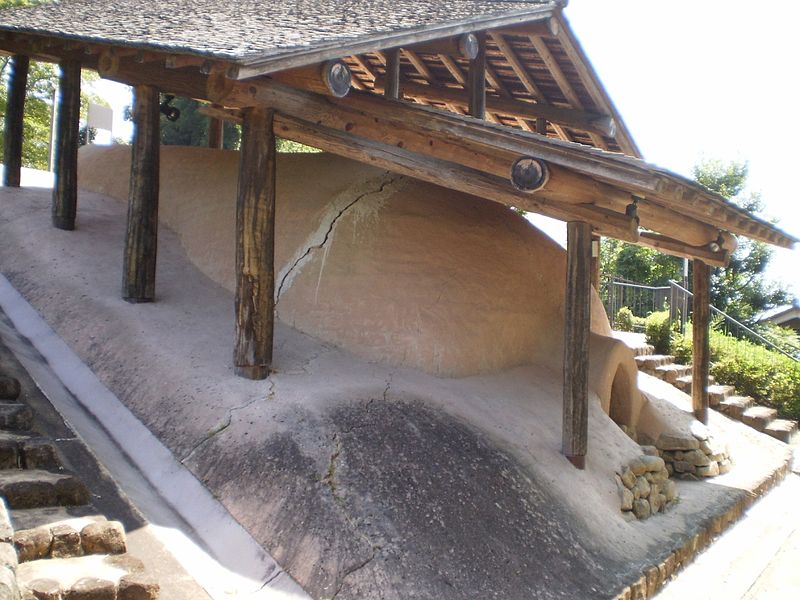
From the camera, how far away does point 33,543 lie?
3.76m

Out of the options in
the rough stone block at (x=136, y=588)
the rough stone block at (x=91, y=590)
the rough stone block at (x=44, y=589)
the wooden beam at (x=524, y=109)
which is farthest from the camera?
the wooden beam at (x=524, y=109)

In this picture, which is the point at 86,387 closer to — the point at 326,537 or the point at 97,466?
the point at 97,466

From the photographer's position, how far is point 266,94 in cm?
621

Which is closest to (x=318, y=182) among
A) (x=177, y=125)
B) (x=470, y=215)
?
(x=470, y=215)

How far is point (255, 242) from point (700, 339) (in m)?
6.54

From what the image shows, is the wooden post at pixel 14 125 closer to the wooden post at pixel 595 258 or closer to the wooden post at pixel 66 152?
the wooden post at pixel 66 152


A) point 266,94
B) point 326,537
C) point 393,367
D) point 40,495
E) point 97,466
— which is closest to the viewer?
point 40,495

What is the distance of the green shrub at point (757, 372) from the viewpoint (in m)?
12.5

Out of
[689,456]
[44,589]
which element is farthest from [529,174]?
[689,456]

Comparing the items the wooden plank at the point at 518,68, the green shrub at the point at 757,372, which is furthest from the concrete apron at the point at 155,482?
the green shrub at the point at 757,372

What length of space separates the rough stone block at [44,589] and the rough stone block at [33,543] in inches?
10.4

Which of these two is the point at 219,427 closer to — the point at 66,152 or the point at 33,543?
the point at 33,543

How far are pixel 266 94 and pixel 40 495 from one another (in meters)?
3.69

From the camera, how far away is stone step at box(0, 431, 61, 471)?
4.42 m
